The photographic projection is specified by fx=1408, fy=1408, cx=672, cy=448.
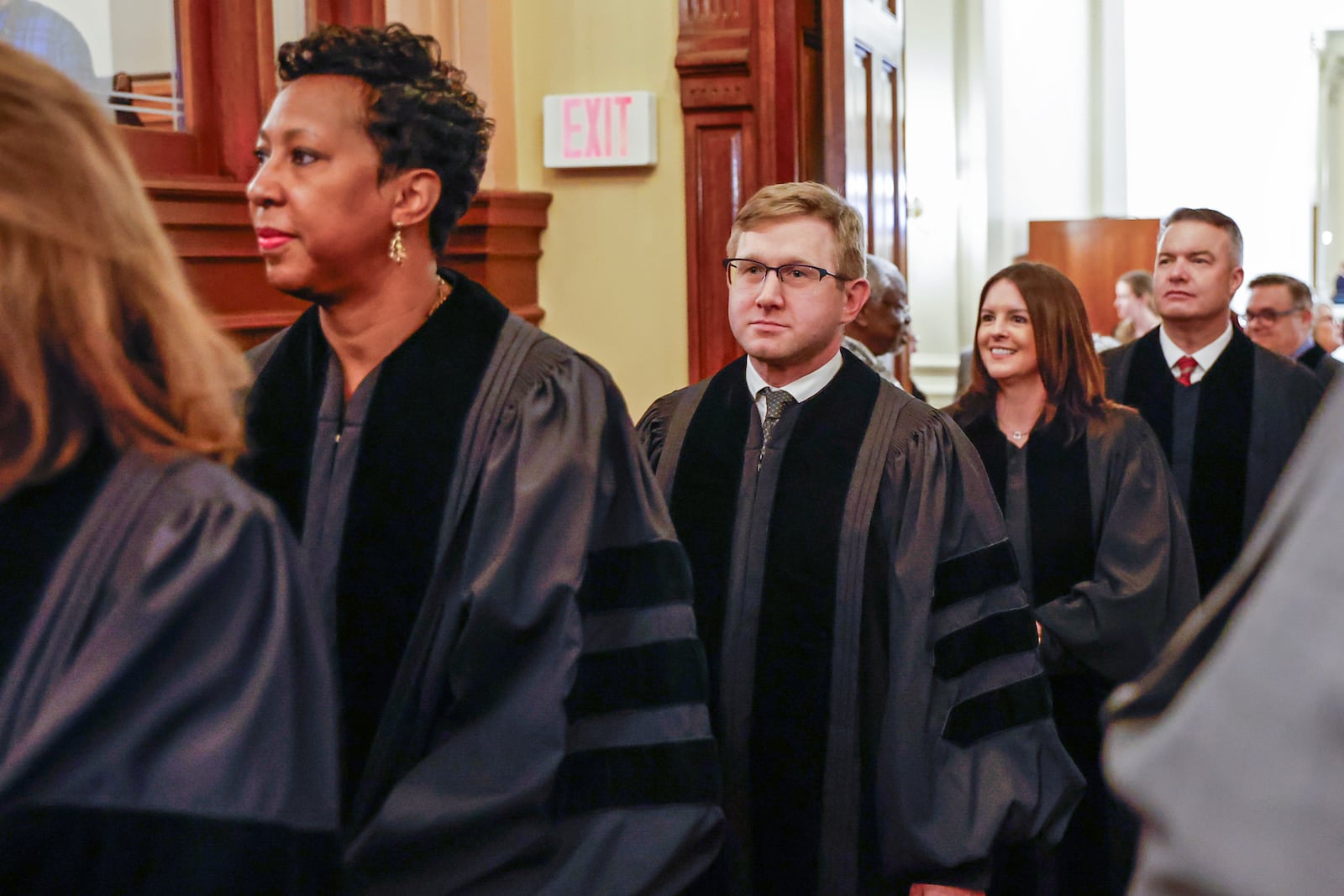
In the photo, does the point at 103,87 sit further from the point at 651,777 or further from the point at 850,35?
the point at 850,35

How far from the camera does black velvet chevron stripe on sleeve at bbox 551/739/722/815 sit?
187cm

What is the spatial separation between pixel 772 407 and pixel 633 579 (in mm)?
845

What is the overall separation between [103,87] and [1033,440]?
2.27 m

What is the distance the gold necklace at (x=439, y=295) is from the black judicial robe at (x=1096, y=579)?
1749 millimetres

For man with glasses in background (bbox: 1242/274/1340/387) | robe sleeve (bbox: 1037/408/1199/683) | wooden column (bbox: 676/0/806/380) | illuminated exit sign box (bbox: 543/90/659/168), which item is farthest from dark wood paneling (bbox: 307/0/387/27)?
man with glasses in background (bbox: 1242/274/1340/387)

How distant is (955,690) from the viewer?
8.00 feet

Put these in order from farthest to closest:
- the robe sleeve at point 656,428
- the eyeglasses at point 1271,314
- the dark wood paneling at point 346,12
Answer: the eyeglasses at point 1271,314, the dark wood paneling at point 346,12, the robe sleeve at point 656,428

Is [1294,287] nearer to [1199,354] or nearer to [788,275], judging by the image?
[1199,354]

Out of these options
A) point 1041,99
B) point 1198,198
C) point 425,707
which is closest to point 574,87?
point 425,707

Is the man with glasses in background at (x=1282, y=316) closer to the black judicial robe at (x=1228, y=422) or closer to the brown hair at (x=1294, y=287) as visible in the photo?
the brown hair at (x=1294, y=287)

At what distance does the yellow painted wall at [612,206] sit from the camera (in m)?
4.40

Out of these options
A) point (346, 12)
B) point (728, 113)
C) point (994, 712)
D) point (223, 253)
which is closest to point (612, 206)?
point (728, 113)

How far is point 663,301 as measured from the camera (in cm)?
449

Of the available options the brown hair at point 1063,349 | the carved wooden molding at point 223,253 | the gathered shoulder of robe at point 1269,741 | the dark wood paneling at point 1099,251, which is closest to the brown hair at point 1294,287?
the brown hair at point 1063,349
